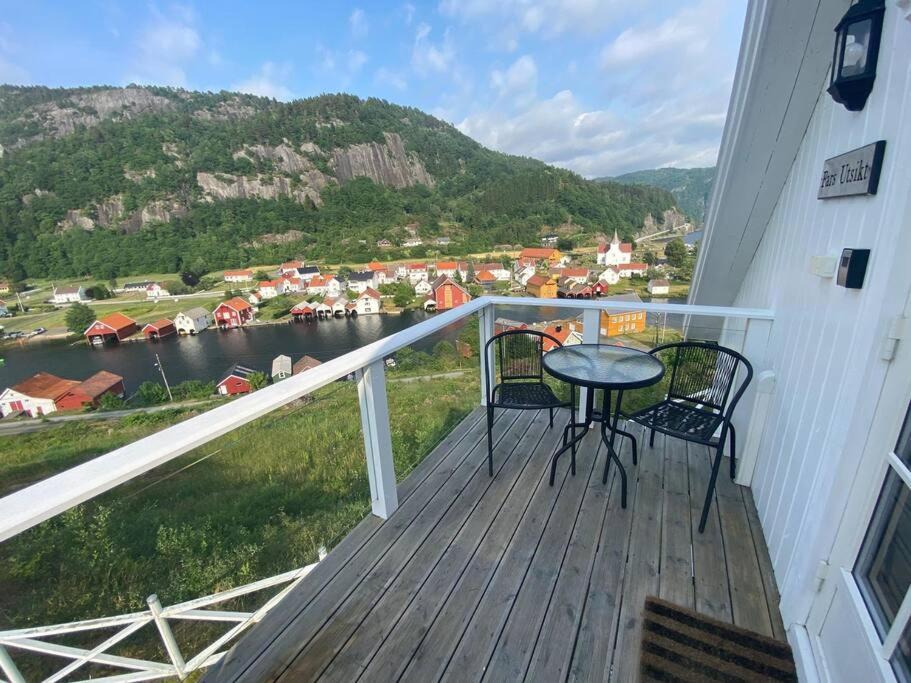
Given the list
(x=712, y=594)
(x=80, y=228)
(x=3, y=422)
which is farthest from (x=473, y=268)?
(x=80, y=228)

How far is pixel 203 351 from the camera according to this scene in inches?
920

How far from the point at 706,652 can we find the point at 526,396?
1.39 m

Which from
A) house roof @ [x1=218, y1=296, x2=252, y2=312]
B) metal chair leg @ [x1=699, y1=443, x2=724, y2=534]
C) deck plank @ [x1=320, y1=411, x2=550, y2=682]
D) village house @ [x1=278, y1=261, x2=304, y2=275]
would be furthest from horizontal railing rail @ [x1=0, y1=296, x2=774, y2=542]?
village house @ [x1=278, y1=261, x2=304, y2=275]

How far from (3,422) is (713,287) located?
20.2 m

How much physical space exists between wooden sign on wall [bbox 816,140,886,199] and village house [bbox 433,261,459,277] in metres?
30.1

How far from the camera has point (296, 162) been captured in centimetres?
6206

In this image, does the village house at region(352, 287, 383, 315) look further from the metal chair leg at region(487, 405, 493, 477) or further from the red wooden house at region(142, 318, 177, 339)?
the metal chair leg at region(487, 405, 493, 477)

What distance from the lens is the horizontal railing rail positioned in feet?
2.65

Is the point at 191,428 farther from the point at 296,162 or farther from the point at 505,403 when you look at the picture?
the point at 296,162

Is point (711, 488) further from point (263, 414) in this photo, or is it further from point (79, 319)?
point (79, 319)

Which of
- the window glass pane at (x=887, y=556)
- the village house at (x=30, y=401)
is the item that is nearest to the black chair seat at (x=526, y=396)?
the window glass pane at (x=887, y=556)

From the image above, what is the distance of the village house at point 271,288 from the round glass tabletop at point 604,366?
34.5 m

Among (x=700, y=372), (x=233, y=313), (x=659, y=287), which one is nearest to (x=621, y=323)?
(x=700, y=372)

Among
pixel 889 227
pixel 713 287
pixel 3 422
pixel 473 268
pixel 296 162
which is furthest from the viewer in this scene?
pixel 296 162
